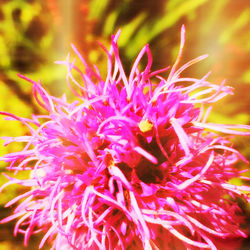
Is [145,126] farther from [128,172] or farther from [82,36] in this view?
[82,36]

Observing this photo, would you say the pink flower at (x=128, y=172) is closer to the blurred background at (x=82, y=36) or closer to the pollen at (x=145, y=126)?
the pollen at (x=145, y=126)

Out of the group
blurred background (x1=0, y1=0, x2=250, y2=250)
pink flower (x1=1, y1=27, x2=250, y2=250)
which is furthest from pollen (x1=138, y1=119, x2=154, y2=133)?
blurred background (x1=0, y1=0, x2=250, y2=250)

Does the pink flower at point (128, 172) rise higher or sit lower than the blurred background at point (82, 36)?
lower

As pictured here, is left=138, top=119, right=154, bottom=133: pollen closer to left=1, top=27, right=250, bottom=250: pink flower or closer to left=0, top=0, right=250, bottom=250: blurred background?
left=1, top=27, right=250, bottom=250: pink flower

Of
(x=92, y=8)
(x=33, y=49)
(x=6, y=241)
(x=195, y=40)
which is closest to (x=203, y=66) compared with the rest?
(x=195, y=40)

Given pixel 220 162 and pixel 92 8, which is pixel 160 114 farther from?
pixel 92 8

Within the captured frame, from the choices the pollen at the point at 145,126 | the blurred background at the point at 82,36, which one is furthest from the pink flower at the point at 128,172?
the blurred background at the point at 82,36

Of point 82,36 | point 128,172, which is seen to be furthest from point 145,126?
point 82,36

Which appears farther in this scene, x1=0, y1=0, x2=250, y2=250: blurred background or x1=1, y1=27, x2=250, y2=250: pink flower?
x1=0, y1=0, x2=250, y2=250: blurred background
